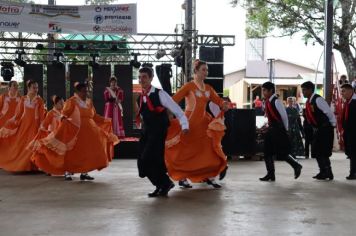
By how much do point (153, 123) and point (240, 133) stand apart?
5.83m

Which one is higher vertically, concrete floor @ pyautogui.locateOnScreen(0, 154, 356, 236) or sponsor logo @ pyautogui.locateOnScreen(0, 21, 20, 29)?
sponsor logo @ pyautogui.locateOnScreen(0, 21, 20, 29)

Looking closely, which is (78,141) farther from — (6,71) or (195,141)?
(6,71)

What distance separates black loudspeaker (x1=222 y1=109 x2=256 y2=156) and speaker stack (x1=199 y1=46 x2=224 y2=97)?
76cm

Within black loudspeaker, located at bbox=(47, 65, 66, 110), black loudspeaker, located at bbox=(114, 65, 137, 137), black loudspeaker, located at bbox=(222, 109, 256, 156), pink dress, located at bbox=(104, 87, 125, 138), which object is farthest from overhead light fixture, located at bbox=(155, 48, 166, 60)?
black loudspeaker, located at bbox=(222, 109, 256, 156)

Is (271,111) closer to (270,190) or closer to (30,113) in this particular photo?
(270,190)

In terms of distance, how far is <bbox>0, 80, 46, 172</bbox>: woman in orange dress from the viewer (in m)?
9.23

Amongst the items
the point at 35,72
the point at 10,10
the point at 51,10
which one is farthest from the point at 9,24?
the point at 35,72

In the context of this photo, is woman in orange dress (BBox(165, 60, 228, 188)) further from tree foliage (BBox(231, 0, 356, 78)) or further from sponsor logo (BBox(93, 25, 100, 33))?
tree foliage (BBox(231, 0, 356, 78))

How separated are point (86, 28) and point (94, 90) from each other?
134 inches

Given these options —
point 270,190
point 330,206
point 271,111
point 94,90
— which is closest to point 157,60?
point 94,90

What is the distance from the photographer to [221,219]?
503cm

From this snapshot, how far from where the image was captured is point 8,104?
9.59 meters

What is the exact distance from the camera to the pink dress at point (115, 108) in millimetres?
14766

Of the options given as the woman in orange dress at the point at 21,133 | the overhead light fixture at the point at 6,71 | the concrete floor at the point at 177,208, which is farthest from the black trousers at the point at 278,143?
the overhead light fixture at the point at 6,71
